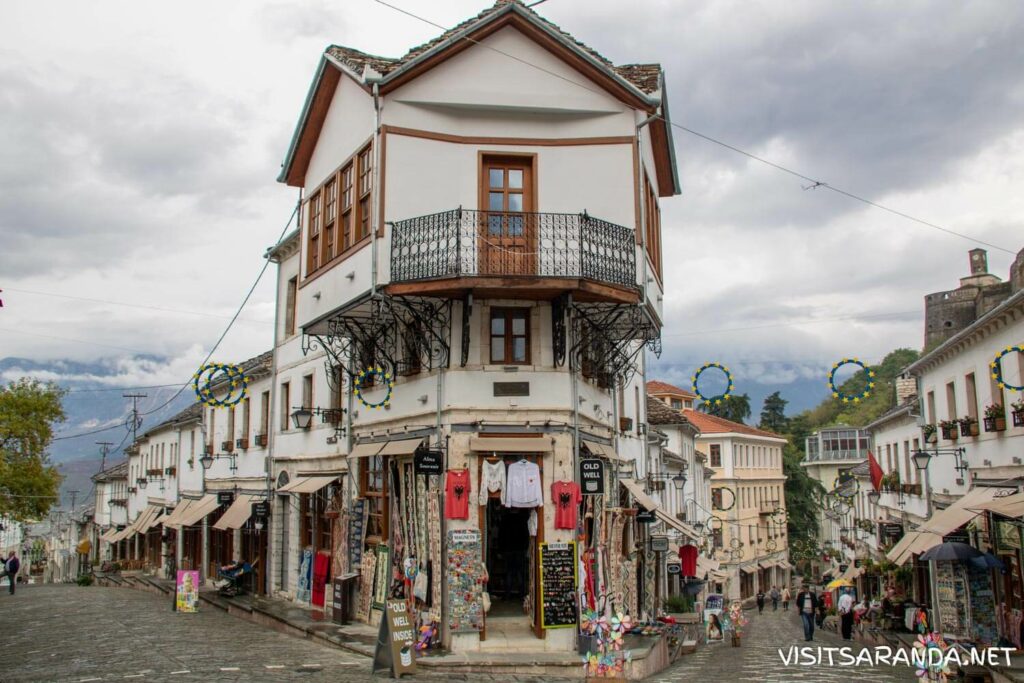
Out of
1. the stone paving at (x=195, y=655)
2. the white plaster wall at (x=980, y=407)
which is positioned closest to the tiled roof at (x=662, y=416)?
the white plaster wall at (x=980, y=407)

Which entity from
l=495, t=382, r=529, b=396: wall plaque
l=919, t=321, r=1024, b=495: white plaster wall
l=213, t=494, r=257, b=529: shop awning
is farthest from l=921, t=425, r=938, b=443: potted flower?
l=213, t=494, r=257, b=529: shop awning

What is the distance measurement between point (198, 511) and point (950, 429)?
2355 cm

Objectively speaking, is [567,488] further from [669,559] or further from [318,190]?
[669,559]

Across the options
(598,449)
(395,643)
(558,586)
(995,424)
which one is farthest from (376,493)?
(995,424)

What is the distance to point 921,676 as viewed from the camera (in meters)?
12.6

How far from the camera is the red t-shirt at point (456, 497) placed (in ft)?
51.8

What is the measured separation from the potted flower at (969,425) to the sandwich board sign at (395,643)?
604 inches

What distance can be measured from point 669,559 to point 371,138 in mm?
23790

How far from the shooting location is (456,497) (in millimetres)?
15805

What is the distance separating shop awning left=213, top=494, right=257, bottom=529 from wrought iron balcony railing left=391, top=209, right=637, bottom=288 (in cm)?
1275

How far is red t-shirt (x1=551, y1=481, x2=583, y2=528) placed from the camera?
16.0 meters

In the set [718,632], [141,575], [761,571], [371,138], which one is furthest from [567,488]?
[761,571]

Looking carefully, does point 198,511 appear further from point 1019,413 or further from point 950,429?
point 1019,413

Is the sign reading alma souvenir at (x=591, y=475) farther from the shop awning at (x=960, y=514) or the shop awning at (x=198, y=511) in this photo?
the shop awning at (x=198, y=511)
